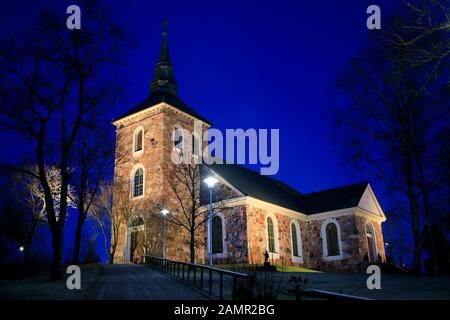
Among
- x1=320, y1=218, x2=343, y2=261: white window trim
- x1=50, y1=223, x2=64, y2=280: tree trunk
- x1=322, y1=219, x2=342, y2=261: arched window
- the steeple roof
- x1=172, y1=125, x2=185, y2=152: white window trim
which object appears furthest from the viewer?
the steeple roof

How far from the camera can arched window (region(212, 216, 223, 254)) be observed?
86.8 ft

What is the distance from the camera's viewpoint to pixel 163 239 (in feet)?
92.2

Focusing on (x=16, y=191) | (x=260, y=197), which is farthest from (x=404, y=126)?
(x=16, y=191)

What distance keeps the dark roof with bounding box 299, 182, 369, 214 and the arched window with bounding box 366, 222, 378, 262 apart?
2557 mm

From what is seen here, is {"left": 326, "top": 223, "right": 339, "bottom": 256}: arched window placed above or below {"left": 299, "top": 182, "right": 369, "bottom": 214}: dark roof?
below

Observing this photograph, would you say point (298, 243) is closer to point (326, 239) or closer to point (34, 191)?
point (326, 239)

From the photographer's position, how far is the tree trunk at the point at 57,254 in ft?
47.8

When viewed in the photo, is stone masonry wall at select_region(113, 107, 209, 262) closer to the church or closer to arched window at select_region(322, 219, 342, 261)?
the church

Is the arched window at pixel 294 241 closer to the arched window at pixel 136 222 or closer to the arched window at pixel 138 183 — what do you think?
the arched window at pixel 136 222

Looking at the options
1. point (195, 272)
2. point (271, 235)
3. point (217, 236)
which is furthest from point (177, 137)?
point (195, 272)

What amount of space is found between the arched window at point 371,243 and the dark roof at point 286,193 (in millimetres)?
2800

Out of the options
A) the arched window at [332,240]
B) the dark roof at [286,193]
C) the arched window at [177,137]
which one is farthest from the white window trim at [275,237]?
the arched window at [177,137]

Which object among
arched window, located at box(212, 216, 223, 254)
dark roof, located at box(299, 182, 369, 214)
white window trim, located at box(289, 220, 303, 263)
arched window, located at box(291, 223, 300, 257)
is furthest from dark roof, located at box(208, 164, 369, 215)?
arched window, located at box(212, 216, 223, 254)

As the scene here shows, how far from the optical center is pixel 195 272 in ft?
43.1
